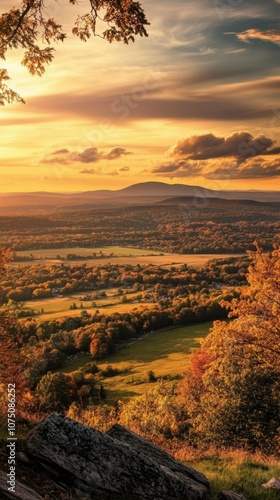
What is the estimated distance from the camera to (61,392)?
192 ft

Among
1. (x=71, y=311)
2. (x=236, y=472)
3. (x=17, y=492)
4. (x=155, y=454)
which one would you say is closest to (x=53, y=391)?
(x=236, y=472)

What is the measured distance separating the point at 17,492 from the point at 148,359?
8433 cm

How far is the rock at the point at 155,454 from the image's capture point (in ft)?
38.7

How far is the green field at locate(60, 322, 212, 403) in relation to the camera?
76.8 meters

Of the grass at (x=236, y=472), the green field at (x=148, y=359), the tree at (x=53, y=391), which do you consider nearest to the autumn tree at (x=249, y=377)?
the grass at (x=236, y=472)

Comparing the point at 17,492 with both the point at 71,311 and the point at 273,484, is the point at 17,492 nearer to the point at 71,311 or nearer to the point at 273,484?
the point at 273,484

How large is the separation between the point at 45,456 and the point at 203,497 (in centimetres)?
411

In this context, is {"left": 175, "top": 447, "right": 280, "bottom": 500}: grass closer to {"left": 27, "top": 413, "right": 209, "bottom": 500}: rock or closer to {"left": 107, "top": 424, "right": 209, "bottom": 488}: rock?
{"left": 107, "top": 424, "right": 209, "bottom": 488}: rock

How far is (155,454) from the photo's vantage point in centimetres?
1208

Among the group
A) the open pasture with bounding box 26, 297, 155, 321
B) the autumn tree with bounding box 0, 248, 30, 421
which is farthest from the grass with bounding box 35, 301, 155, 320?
the autumn tree with bounding box 0, 248, 30, 421

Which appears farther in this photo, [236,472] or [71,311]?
[71,311]

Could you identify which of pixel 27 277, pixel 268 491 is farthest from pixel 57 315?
pixel 268 491

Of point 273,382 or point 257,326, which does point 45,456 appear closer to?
point 273,382

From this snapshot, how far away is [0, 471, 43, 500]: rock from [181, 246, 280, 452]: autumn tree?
689 inches
